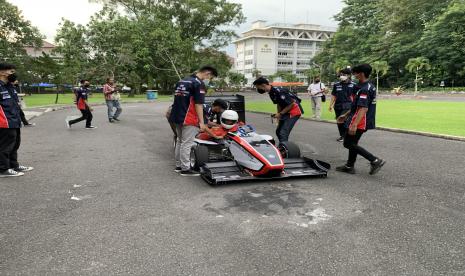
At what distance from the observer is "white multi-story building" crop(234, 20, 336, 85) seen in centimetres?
11925

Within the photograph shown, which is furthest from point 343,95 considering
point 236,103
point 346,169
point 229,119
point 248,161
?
point 248,161

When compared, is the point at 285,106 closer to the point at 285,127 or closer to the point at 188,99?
the point at 285,127

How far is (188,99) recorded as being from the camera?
6.70 metres

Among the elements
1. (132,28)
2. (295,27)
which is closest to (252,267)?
(132,28)

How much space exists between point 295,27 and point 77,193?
413 ft

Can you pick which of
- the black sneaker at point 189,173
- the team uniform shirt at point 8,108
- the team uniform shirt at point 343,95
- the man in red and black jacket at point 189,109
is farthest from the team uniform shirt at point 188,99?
the team uniform shirt at point 343,95

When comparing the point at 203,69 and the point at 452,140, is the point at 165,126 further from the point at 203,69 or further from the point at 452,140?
the point at 452,140

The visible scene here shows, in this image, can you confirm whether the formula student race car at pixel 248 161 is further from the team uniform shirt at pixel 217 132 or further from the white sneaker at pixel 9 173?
the white sneaker at pixel 9 173

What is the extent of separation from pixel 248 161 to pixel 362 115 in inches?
86.2

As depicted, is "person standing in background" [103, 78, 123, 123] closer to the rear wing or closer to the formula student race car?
the rear wing

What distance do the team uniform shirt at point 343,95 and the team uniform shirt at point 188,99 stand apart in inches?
215

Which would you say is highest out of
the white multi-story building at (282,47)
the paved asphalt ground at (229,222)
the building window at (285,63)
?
the white multi-story building at (282,47)

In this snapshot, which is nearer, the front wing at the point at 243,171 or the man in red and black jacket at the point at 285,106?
the front wing at the point at 243,171

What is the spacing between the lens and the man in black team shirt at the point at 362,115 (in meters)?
6.38
